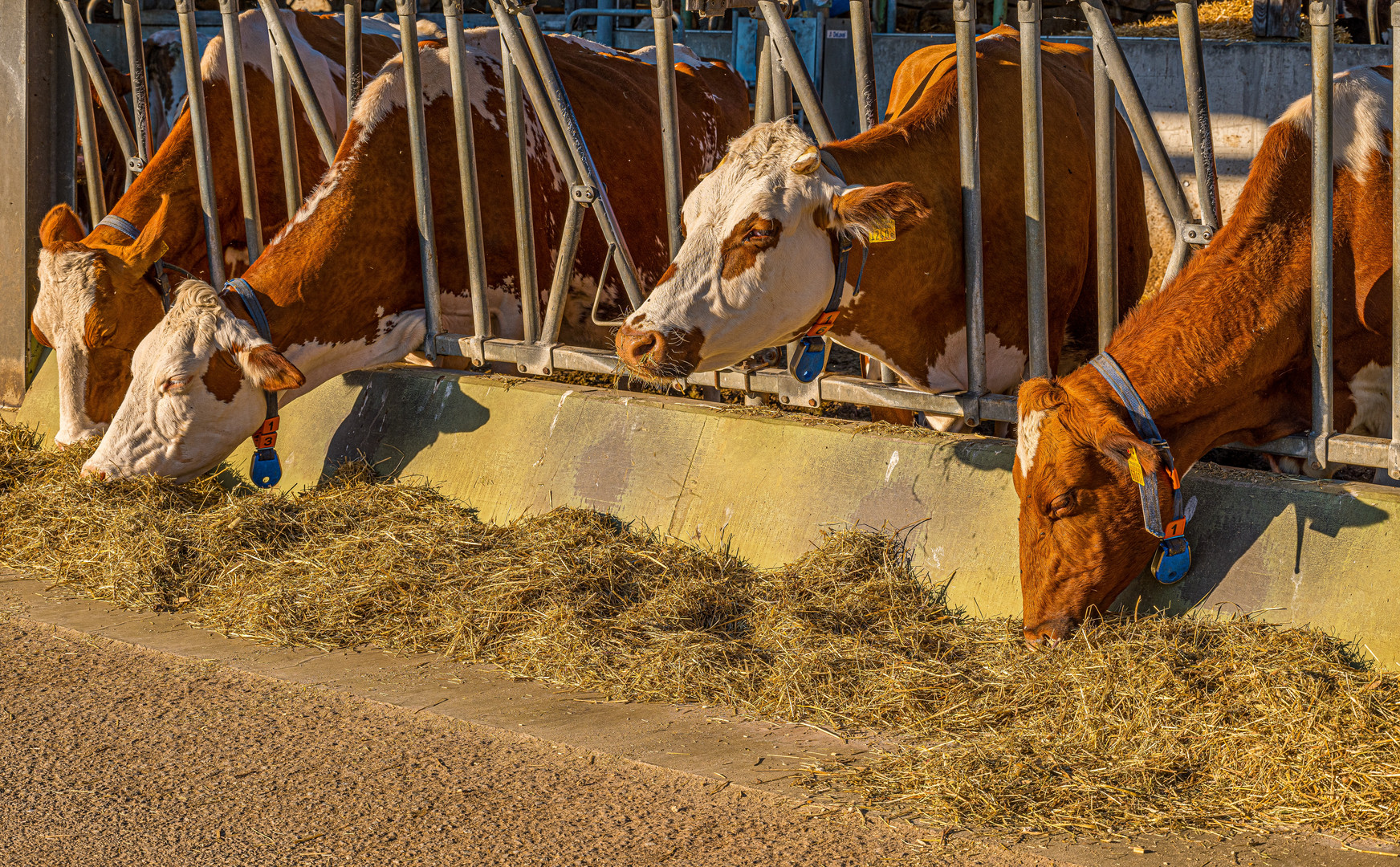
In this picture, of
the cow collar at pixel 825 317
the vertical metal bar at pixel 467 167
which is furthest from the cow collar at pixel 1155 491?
the vertical metal bar at pixel 467 167

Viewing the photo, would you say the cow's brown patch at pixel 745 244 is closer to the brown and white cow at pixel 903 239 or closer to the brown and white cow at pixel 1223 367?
the brown and white cow at pixel 903 239

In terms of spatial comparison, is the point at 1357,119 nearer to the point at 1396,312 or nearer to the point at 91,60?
the point at 1396,312

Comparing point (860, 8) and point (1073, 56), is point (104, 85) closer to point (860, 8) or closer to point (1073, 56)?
point (860, 8)

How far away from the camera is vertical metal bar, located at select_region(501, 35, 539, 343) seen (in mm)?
5777

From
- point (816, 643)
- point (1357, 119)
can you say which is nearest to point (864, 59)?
point (1357, 119)

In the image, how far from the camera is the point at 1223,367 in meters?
4.05

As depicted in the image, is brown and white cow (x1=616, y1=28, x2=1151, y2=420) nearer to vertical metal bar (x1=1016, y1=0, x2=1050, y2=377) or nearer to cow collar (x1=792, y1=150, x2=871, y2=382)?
cow collar (x1=792, y1=150, x2=871, y2=382)

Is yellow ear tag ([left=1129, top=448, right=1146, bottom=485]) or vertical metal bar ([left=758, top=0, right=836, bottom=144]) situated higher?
vertical metal bar ([left=758, top=0, right=836, bottom=144])

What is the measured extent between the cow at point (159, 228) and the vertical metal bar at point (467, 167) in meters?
1.44

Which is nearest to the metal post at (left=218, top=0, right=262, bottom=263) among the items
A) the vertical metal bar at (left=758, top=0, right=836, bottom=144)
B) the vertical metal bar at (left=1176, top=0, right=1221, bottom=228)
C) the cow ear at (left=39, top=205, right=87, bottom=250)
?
the cow ear at (left=39, top=205, right=87, bottom=250)

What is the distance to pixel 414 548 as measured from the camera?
17.1 feet

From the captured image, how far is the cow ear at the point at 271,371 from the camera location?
5.70 meters

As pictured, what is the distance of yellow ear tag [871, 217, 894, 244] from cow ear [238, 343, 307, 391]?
251 cm

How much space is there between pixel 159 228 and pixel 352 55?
1.26m
